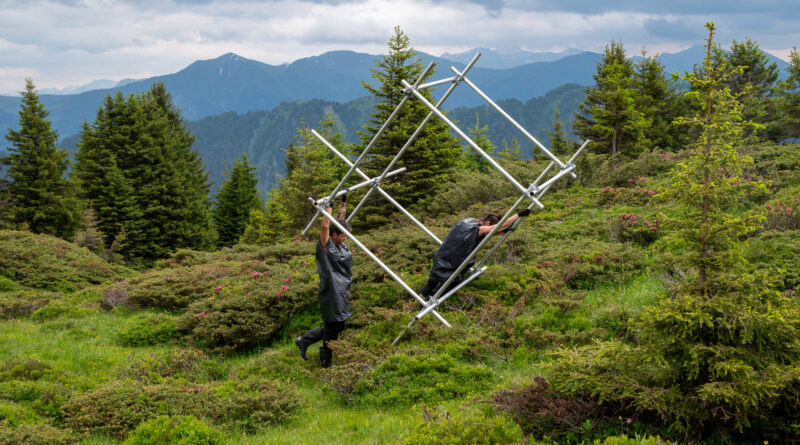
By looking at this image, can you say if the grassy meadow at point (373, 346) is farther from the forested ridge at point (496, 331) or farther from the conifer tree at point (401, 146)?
the conifer tree at point (401, 146)

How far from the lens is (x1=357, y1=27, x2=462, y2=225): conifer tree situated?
72.2 feet

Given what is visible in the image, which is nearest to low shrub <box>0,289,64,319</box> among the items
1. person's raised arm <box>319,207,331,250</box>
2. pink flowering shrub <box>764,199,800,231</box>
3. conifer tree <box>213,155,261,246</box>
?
person's raised arm <box>319,207,331,250</box>

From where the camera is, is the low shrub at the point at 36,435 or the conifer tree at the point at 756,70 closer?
the low shrub at the point at 36,435

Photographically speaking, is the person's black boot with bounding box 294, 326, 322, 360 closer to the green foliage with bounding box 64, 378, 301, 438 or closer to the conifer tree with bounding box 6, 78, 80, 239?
the green foliage with bounding box 64, 378, 301, 438

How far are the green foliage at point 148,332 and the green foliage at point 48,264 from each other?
8536mm

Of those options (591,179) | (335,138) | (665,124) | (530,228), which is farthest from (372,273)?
(335,138)

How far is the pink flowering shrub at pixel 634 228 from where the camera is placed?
10.4 metres

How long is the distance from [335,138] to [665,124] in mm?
27799

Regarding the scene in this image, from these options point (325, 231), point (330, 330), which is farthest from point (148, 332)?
point (325, 231)

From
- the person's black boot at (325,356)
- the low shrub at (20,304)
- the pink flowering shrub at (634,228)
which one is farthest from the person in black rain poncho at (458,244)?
the low shrub at (20,304)

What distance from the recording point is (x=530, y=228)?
41.9 feet

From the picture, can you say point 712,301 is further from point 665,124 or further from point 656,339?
point 665,124

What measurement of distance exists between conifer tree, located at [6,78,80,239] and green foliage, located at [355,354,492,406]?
30875 millimetres

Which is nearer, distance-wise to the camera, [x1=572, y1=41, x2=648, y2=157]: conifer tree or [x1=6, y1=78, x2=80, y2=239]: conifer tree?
[x1=572, y1=41, x2=648, y2=157]: conifer tree
